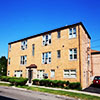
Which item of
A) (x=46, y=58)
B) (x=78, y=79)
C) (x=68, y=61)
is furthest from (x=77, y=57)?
(x=46, y=58)

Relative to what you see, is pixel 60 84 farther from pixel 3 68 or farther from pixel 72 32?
pixel 3 68

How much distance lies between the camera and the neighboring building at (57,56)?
18.5 m

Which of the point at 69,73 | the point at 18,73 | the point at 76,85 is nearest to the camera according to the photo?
the point at 76,85

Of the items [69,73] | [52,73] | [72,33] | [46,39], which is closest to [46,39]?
[46,39]

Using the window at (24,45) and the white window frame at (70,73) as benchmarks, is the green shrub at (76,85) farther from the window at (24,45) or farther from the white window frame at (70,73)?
the window at (24,45)

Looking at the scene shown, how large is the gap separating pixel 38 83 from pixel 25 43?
9814mm

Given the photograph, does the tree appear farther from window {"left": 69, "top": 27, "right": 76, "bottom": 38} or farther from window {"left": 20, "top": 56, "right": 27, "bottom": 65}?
window {"left": 69, "top": 27, "right": 76, "bottom": 38}

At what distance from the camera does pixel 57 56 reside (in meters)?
20.7

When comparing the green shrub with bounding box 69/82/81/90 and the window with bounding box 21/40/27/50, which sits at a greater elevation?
the window with bounding box 21/40/27/50

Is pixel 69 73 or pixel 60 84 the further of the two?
pixel 69 73

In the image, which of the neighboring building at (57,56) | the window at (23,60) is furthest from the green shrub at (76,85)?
Answer: the window at (23,60)

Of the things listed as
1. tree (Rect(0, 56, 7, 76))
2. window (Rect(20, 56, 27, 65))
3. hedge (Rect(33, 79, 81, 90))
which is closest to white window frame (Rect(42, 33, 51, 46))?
window (Rect(20, 56, 27, 65))

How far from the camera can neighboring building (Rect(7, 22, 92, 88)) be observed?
1848 centimetres

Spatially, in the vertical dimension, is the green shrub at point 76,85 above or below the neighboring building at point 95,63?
below
